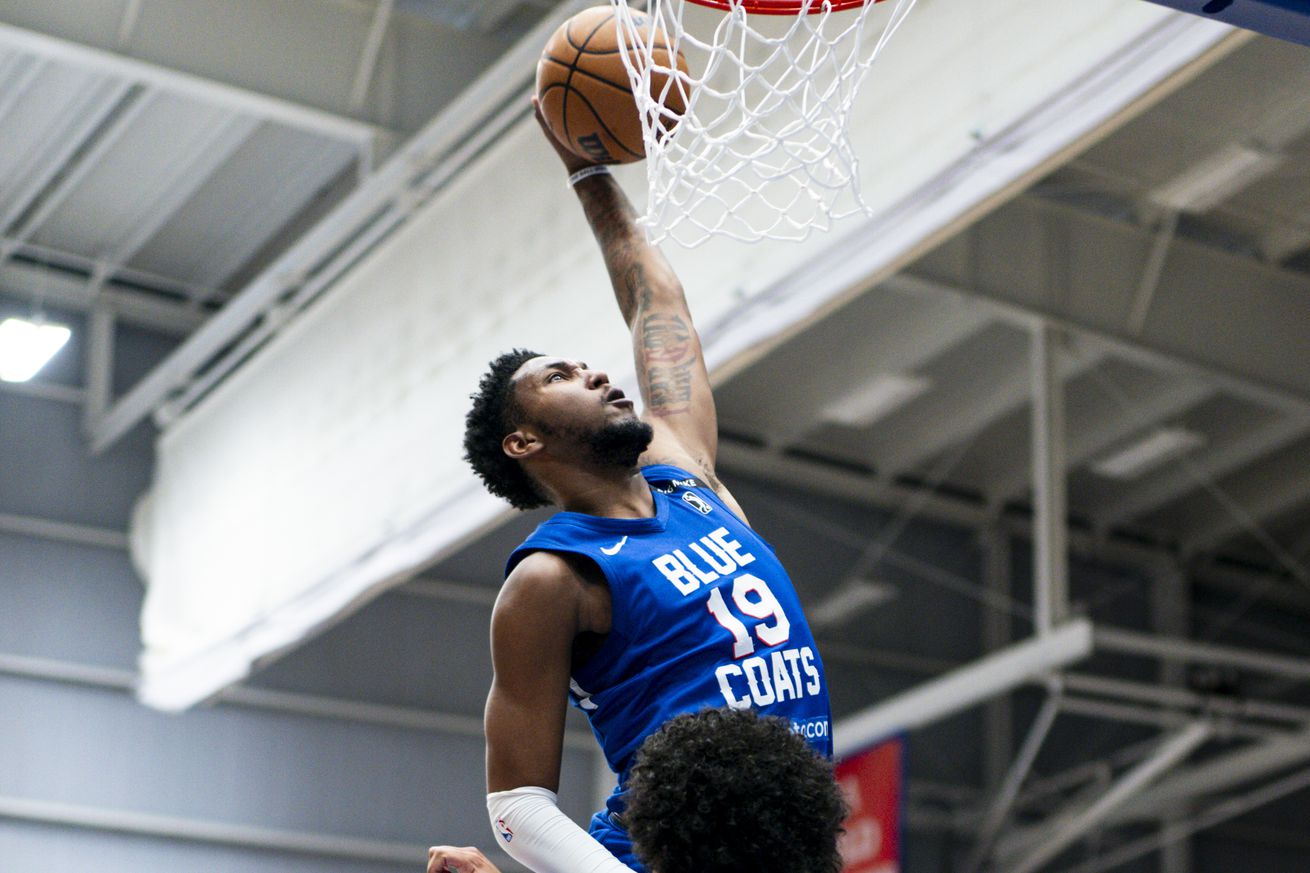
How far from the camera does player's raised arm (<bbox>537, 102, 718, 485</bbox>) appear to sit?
3.53 m

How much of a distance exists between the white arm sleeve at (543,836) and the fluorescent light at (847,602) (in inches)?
455

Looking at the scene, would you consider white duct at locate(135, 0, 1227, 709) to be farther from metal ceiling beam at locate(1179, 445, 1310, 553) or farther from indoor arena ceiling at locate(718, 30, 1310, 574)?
metal ceiling beam at locate(1179, 445, 1310, 553)

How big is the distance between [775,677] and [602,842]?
374 millimetres

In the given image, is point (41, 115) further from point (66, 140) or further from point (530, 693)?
point (530, 693)

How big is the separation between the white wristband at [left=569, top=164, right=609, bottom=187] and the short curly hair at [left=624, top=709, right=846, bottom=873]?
180 cm

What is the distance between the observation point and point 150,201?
1252 centimetres

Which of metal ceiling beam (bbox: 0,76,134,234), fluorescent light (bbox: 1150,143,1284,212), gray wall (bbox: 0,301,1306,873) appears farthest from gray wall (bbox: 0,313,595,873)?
fluorescent light (bbox: 1150,143,1284,212)

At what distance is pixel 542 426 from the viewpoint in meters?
3.20

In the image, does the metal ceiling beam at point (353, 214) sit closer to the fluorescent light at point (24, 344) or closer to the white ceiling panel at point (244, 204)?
the white ceiling panel at point (244, 204)

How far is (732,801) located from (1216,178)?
8997 mm

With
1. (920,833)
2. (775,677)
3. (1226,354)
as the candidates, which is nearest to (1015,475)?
(920,833)

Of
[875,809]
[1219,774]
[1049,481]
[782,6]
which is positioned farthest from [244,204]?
[782,6]

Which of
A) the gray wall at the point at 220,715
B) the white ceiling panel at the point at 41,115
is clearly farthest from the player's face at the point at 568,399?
the gray wall at the point at 220,715

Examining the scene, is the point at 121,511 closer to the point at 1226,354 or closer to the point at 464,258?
the point at 464,258
